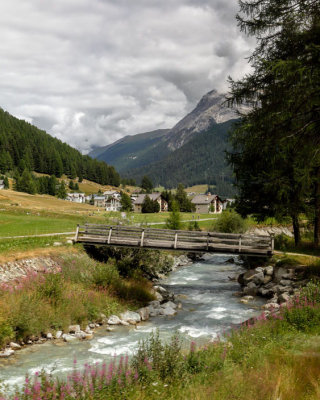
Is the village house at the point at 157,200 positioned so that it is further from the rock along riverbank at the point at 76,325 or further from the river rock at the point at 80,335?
the river rock at the point at 80,335

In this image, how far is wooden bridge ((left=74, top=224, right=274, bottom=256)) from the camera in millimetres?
19547

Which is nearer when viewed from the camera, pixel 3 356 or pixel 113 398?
pixel 113 398

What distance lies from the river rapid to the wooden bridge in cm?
322

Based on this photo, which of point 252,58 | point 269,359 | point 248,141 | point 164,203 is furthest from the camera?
point 164,203

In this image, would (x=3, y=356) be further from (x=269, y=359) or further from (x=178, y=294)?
(x=178, y=294)

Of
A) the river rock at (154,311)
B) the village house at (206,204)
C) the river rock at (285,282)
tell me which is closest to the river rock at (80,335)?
the river rock at (154,311)

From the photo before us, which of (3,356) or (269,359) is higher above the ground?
(269,359)

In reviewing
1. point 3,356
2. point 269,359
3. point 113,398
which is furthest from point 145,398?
point 3,356

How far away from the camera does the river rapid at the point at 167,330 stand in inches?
415

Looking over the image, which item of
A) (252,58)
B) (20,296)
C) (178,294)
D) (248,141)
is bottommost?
(178,294)

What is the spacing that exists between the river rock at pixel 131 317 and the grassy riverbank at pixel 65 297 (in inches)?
22.9

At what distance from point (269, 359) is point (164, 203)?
122m

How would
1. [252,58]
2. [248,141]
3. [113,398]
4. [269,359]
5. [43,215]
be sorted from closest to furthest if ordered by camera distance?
[113,398]
[269,359]
[248,141]
[252,58]
[43,215]

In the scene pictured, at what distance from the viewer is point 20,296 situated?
14281 millimetres
